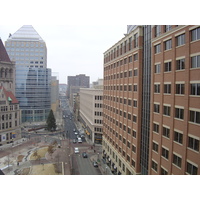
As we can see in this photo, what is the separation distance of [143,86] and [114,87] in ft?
39.5

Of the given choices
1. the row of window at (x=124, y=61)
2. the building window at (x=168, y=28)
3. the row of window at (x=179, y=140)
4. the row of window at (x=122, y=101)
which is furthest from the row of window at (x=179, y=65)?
the row of window at (x=122, y=101)

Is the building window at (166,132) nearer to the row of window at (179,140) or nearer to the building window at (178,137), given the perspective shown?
the row of window at (179,140)

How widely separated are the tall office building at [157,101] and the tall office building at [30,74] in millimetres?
45163

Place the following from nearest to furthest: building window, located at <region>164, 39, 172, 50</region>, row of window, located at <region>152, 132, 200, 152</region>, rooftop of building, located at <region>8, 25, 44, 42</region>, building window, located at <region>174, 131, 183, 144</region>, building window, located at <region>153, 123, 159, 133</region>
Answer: row of window, located at <region>152, 132, 200, 152</region>, building window, located at <region>174, 131, 183, 144</region>, building window, located at <region>164, 39, 172, 50</region>, building window, located at <region>153, 123, 159, 133</region>, rooftop of building, located at <region>8, 25, 44, 42</region>

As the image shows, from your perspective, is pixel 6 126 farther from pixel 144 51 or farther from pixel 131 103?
pixel 144 51

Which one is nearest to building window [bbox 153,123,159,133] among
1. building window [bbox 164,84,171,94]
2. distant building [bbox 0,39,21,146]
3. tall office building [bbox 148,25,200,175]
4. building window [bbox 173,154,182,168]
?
tall office building [bbox 148,25,200,175]

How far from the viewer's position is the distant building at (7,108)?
46.9m

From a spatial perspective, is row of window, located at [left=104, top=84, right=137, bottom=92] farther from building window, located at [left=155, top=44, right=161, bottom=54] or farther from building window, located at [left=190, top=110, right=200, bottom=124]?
building window, located at [left=190, top=110, right=200, bottom=124]

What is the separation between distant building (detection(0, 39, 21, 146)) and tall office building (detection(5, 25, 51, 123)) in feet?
51.2

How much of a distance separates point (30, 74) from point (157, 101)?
195 ft

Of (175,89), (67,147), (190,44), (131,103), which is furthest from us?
(67,147)

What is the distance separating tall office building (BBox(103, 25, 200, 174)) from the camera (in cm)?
1427

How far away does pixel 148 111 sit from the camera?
21.7 m

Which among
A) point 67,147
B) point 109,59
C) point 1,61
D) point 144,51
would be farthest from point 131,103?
point 1,61
